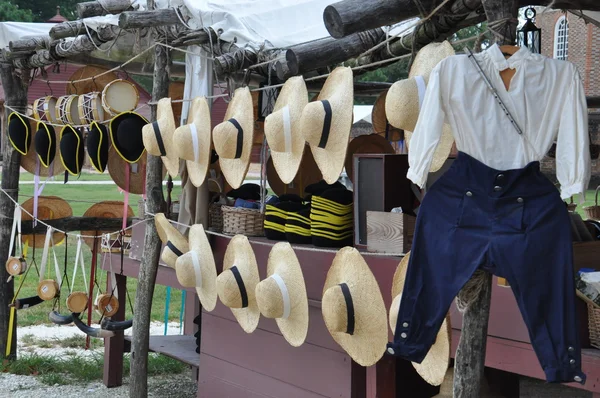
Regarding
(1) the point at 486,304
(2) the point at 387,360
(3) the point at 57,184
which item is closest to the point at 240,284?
(2) the point at 387,360

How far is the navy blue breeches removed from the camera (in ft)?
9.16

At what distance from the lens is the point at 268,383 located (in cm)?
507

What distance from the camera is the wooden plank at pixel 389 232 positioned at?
3947mm

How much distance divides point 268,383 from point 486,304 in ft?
7.72

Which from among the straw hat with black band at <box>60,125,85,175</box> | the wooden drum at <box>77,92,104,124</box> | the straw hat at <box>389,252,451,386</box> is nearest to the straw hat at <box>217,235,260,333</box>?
the straw hat at <box>389,252,451,386</box>

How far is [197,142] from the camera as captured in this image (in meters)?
4.88

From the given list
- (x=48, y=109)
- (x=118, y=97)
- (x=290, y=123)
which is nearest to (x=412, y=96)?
(x=290, y=123)

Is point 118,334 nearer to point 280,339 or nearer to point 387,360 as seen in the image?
point 280,339

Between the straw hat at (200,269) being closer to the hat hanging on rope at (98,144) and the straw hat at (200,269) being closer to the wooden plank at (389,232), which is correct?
the wooden plank at (389,232)

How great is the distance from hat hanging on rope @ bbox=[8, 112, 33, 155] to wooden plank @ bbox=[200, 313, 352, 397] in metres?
2.68

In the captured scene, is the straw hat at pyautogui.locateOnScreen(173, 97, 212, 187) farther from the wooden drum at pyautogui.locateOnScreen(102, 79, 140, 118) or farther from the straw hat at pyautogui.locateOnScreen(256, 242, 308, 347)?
the wooden drum at pyautogui.locateOnScreen(102, 79, 140, 118)

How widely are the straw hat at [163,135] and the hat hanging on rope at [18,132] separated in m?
2.62

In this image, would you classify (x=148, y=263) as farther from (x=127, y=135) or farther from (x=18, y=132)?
(x=18, y=132)

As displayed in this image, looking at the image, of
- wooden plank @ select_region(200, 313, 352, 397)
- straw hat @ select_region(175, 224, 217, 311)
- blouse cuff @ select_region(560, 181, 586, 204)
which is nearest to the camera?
blouse cuff @ select_region(560, 181, 586, 204)
